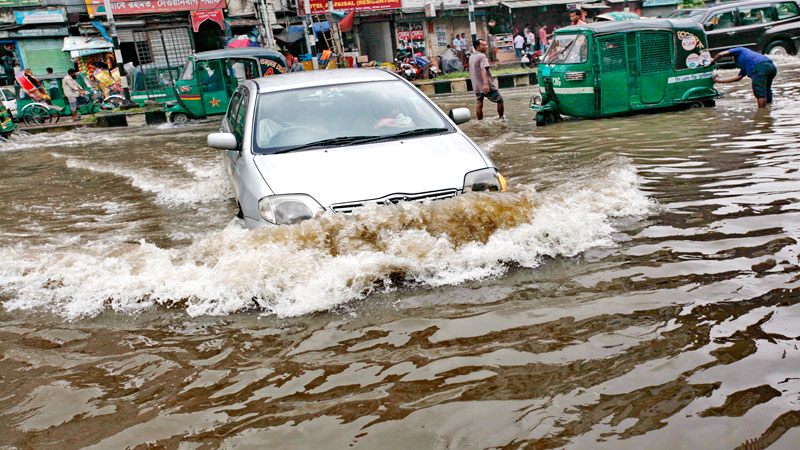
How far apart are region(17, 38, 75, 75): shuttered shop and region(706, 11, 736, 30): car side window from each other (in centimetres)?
2415

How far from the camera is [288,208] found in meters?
4.43

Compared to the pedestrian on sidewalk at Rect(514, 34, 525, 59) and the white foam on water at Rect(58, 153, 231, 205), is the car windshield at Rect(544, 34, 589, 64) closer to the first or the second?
the white foam on water at Rect(58, 153, 231, 205)

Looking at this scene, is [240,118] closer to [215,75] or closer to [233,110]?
[233,110]

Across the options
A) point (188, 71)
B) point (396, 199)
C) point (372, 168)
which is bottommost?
point (396, 199)

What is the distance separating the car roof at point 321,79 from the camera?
591cm

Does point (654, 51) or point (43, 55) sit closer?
point (654, 51)

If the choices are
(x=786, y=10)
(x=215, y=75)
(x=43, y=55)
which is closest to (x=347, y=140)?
(x=215, y=75)

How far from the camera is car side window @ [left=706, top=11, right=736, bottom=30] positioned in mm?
18500

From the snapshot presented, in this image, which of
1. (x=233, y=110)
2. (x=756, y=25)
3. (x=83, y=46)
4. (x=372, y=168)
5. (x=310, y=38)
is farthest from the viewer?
(x=310, y=38)

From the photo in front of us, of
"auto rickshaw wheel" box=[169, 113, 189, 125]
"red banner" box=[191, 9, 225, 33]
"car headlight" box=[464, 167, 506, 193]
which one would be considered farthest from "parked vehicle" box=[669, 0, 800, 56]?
"red banner" box=[191, 9, 225, 33]

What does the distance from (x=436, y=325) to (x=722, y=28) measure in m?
18.3

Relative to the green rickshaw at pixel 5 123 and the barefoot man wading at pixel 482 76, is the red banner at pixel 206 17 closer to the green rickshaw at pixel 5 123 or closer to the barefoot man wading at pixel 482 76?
the green rickshaw at pixel 5 123

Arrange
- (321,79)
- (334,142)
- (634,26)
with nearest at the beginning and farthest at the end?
(334,142)
(321,79)
(634,26)

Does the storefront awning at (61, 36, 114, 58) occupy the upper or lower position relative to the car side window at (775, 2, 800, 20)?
upper
